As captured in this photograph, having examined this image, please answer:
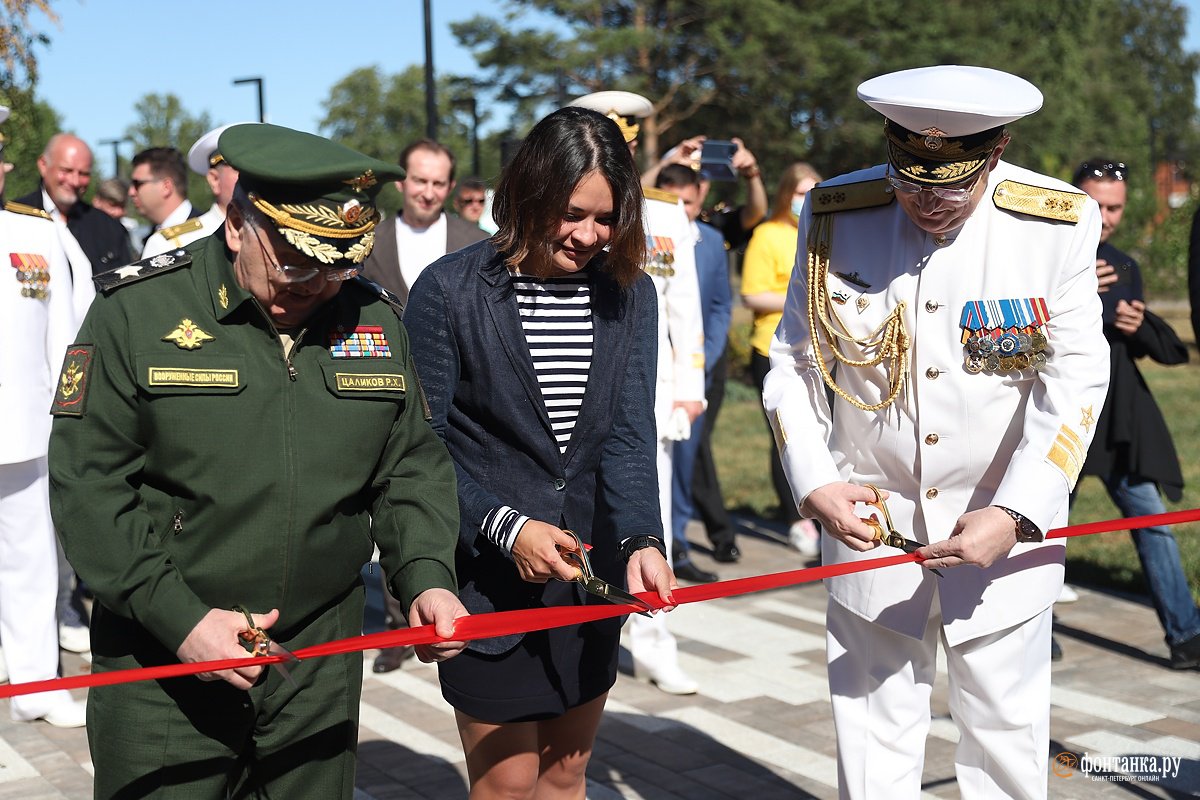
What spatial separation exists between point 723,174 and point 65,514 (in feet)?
21.0

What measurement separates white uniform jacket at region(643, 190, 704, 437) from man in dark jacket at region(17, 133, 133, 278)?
4122mm

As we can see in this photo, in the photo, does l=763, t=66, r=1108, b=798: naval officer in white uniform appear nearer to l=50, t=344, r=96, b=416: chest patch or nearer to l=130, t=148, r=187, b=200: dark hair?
l=50, t=344, r=96, b=416: chest patch

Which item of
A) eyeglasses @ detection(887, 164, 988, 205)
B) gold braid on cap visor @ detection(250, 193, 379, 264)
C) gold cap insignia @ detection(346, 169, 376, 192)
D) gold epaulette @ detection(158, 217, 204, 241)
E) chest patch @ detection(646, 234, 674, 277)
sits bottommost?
chest patch @ detection(646, 234, 674, 277)

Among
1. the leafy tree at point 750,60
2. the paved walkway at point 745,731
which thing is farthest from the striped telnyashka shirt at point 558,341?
the leafy tree at point 750,60

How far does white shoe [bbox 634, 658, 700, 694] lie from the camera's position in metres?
6.02

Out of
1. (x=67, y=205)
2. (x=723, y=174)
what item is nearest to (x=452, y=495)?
(x=723, y=174)

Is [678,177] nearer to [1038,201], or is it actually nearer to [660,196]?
[660,196]

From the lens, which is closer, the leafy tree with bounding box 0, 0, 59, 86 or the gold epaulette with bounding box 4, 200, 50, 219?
the gold epaulette with bounding box 4, 200, 50, 219

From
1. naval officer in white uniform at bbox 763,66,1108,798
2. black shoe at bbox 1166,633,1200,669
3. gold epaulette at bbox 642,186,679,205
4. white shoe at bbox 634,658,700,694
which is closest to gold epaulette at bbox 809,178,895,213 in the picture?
Answer: naval officer in white uniform at bbox 763,66,1108,798

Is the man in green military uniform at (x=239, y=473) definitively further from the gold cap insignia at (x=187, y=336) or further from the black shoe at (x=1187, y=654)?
the black shoe at (x=1187, y=654)

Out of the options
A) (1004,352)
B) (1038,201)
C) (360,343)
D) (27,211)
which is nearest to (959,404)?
(1004,352)

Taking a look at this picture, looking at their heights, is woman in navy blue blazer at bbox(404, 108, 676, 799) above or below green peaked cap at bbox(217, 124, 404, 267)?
below

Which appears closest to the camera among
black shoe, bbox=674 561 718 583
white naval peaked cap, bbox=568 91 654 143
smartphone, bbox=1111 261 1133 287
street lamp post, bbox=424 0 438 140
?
white naval peaked cap, bbox=568 91 654 143

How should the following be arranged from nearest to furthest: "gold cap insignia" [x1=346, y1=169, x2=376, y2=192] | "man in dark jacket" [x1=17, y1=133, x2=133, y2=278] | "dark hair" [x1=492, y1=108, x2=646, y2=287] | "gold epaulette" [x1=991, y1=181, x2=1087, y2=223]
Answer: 1. "gold cap insignia" [x1=346, y1=169, x2=376, y2=192]
2. "dark hair" [x1=492, y1=108, x2=646, y2=287]
3. "gold epaulette" [x1=991, y1=181, x2=1087, y2=223]
4. "man in dark jacket" [x1=17, y1=133, x2=133, y2=278]
